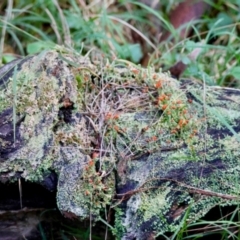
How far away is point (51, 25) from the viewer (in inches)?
91.9

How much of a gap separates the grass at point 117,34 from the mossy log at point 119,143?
40cm

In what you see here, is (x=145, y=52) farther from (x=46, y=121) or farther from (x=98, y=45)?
(x=46, y=121)

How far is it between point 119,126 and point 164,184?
208 millimetres

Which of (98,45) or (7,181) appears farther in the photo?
(98,45)

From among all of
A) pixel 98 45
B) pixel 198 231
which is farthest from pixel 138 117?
pixel 98 45

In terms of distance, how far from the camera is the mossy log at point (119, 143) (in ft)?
4.11

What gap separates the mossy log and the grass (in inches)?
15.9

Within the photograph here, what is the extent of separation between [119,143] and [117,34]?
4.10 ft

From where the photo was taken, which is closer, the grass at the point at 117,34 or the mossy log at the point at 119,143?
the mossy log at the point at 119,143

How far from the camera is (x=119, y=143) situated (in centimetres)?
135

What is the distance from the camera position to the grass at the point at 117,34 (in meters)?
1.97

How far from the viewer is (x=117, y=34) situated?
8.18ft

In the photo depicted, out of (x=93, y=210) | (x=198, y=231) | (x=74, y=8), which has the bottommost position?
(x=198, y=231)

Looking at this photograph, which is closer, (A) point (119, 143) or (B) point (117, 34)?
(A) point (119, 143)
